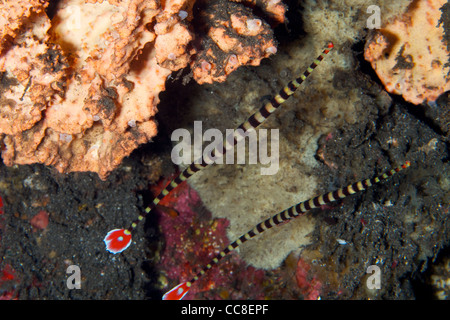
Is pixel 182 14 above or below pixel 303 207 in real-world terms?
above

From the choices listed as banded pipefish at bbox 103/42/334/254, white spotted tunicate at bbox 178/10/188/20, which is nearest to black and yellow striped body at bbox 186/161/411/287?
banded pipefish at bbox 103/42/334/254

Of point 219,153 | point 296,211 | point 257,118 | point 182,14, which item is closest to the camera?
point 182,14

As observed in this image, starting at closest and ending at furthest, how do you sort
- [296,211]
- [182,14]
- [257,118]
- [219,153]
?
[182,14] → [257,118] → [219,153] → [296,211]

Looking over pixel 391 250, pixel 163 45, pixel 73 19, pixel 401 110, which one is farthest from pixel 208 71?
pixel 391 250

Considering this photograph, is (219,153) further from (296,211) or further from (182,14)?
(182,14)

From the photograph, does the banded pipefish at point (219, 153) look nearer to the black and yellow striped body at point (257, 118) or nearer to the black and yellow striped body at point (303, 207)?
the black and yellow striped body at point (257, 118)

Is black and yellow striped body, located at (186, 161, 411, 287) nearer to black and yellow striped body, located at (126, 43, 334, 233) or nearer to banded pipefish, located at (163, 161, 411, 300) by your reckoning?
banded pipefish, located at (163, 161, 411, 300)

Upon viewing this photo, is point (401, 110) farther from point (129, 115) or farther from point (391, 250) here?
point (129, 115)

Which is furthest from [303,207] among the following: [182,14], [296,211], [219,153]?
[182,14]

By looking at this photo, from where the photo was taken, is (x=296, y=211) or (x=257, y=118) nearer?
(x=257, y=118)
